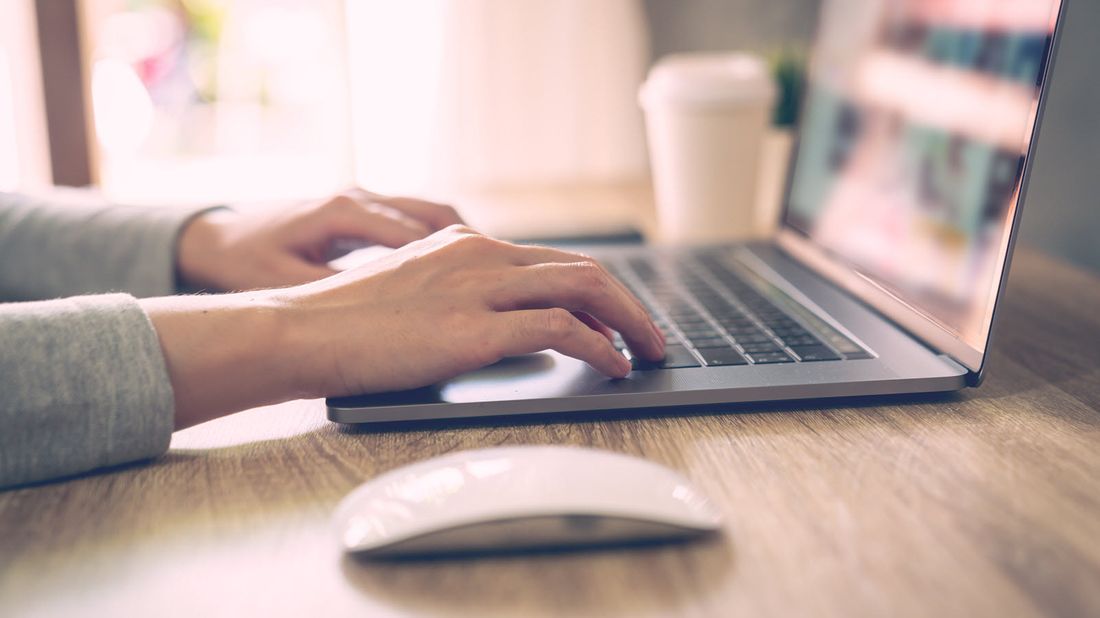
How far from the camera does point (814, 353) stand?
576 mm

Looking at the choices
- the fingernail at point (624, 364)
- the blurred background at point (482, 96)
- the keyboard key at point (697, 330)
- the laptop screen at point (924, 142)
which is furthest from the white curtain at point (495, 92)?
the fingernail at point (624, 364)

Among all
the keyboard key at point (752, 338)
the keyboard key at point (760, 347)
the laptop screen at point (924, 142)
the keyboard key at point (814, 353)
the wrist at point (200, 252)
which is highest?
the laptop screen at point (924, 142)

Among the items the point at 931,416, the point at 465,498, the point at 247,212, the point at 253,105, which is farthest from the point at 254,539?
the point at 253,105

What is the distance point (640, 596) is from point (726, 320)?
1.16 feet

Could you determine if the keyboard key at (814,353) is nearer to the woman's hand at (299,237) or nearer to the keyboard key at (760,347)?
the keyboard key at (760,347)

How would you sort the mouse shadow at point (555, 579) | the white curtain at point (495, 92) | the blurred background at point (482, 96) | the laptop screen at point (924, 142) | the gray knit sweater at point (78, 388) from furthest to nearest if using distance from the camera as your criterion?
the white curtain at point (495, 92), the blurred background at point (482, 96), the laptop screen at point (924, 142), the gray knit sweater at point (78, 388), the mouse shadow at point (555, 579)

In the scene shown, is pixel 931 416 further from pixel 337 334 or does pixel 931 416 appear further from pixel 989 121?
pixel 337 334

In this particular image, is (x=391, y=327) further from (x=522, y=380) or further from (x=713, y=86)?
(x=713, y=86)

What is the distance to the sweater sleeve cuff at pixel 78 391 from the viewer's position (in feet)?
1.45

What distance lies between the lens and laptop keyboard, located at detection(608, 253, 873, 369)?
0.57 meters

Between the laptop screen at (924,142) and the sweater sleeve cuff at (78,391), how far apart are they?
1.56ft

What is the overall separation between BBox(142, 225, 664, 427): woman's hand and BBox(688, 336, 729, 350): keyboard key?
0.05 m

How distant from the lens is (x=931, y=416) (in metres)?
0.52

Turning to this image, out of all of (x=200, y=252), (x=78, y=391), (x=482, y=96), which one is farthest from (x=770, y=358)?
(x=482, y=96)
